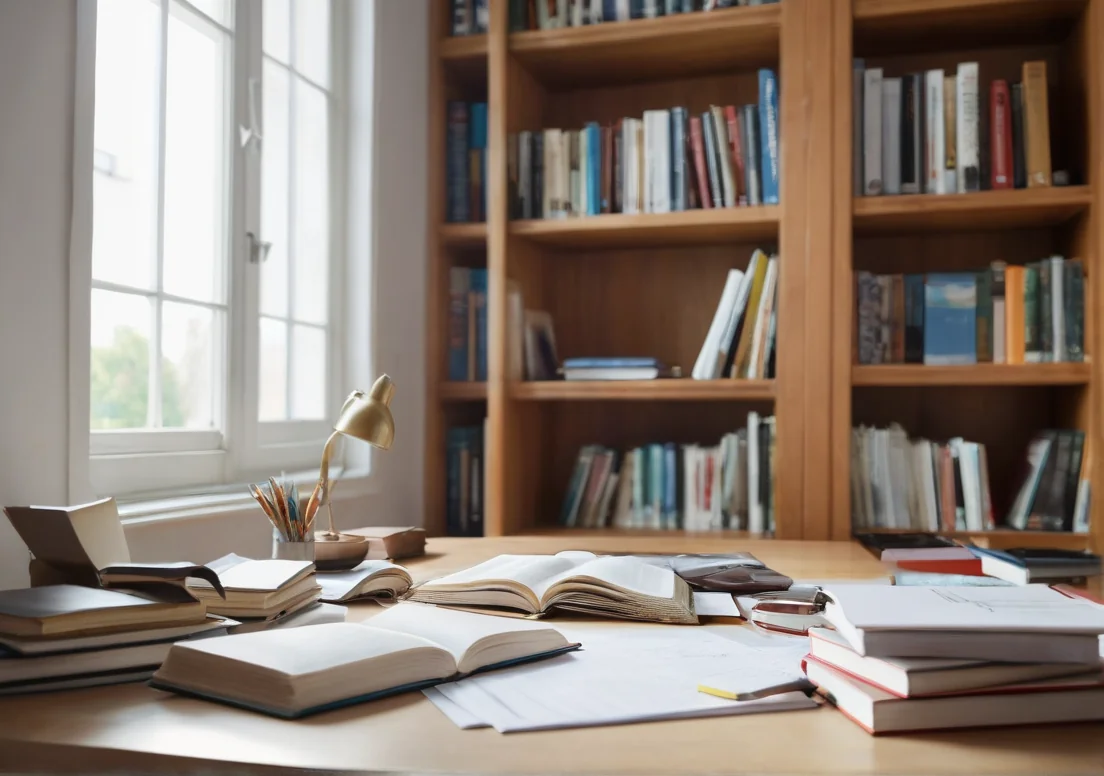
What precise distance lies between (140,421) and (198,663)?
976mm

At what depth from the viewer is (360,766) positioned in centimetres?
71

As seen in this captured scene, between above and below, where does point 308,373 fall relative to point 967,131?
below

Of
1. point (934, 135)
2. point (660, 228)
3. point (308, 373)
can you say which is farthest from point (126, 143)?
point (934, 135)

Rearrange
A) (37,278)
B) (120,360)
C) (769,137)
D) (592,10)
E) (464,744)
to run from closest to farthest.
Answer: (464,744) < (37,278) < (120,360) < (769,137) < (592,10)

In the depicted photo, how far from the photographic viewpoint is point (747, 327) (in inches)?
95.6

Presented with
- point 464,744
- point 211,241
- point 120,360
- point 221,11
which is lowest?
point 464,744

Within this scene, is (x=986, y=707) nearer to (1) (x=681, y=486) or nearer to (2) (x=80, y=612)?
(2) (x=80, y=612)

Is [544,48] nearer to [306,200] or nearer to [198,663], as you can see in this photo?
[306,200]

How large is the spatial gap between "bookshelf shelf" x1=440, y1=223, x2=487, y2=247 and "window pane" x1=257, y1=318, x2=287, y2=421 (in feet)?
1.97

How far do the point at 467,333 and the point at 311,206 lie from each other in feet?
1.82

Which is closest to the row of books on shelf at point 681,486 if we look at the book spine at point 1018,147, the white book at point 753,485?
the white book at point 753,485

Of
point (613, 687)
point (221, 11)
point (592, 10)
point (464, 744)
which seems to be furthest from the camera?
point (592, 10)

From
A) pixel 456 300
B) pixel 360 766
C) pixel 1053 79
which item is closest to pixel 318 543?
pixel 360 766

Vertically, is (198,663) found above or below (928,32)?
below
